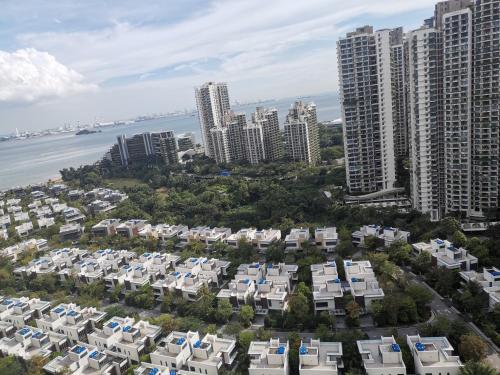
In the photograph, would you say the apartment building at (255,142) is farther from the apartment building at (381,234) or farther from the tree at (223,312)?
the tree at (223,312)

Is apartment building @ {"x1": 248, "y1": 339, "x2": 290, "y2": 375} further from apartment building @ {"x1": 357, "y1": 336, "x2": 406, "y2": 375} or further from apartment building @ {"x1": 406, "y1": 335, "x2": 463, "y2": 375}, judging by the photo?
apartment building @ {"x1": 406, "y1": 335, "x2": 463, "y2": 375}

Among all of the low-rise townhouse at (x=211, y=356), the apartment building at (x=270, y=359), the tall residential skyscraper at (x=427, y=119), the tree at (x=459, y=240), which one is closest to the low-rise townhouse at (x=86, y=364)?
the low-rise townhouse at (x=211, y=356)

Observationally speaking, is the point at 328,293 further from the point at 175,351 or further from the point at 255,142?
the point at 255,142

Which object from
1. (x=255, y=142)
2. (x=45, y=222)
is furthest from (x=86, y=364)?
(x=255, y=142)

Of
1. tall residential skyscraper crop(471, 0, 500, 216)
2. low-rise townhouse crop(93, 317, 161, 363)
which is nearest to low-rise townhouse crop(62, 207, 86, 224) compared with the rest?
low-rise townhouse crop(93, 317, 161, 363)

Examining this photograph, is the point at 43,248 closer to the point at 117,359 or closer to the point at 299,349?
the point at 117,359

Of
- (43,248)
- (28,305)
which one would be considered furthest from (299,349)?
(43,248)
